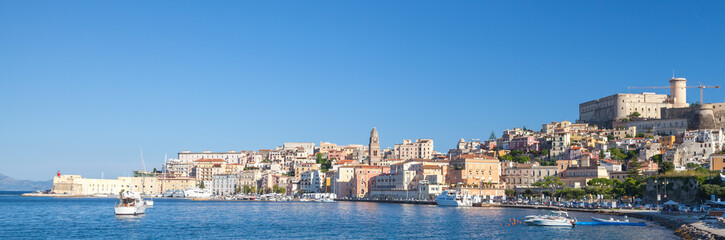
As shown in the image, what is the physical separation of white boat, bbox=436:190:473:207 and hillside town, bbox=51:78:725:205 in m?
3.82

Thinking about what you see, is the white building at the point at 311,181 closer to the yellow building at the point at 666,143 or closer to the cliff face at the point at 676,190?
the yellow building at the point at 666,143

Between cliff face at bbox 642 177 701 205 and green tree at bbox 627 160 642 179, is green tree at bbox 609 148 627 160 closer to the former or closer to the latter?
green tree at bbox 627 160 642 179

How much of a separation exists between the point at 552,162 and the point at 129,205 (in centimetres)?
5009

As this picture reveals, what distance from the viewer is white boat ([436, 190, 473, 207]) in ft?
264

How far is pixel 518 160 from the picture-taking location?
97375mm

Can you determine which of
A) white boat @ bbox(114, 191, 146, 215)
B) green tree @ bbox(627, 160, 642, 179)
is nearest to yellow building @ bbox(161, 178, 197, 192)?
white boat @ bbox(114, 191, 146, 215)

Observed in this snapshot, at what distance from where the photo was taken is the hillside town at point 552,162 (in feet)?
260

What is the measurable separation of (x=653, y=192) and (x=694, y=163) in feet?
41.2

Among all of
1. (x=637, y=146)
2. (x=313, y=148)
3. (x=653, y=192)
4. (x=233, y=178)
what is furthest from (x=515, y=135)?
(x=313, y=148)

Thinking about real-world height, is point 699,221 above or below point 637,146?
below

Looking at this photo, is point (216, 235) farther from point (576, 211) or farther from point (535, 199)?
point (535, 199)

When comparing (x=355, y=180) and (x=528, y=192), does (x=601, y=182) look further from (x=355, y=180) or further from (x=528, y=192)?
(x=355, y=180)

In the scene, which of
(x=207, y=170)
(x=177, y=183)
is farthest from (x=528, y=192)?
(x=177, y=183)

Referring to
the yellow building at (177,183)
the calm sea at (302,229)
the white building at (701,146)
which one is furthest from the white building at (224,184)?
the calm sea at (302,229)
